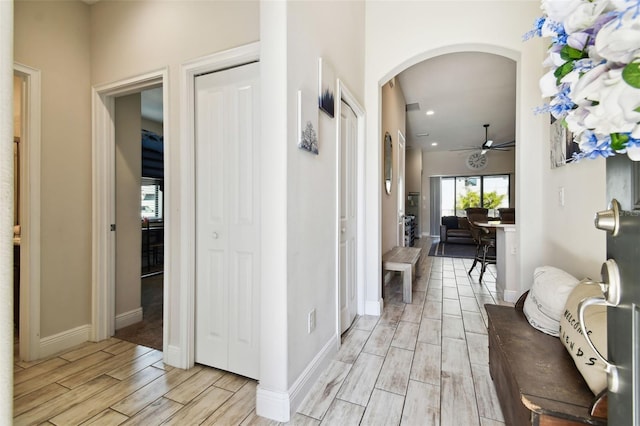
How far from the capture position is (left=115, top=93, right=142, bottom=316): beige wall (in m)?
2.66

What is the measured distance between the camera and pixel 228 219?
1.92m

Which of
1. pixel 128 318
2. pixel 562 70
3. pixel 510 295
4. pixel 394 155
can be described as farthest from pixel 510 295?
pixel 128 318

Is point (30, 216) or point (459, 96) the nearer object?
point (30, 216)

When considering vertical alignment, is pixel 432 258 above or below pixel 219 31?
below

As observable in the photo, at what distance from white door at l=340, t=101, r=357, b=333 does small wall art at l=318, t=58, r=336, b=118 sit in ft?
1.21

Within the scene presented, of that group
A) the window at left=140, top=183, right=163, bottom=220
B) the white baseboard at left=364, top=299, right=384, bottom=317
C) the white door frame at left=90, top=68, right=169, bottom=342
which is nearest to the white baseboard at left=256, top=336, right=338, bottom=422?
the white baseboard at left=364, top=299, right=384, bottom=317

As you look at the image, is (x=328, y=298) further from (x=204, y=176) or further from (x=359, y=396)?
(x=204, y=176)

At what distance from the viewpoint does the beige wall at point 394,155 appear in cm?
383

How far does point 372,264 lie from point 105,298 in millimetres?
2434

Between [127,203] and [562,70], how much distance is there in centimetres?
315

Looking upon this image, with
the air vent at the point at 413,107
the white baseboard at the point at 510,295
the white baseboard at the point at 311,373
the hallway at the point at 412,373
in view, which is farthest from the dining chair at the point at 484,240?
the white baseboard at the point at 311,373

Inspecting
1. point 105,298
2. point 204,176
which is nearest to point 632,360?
point 204,176

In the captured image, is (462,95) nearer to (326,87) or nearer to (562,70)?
(326,87)

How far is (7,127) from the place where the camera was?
531 mm
